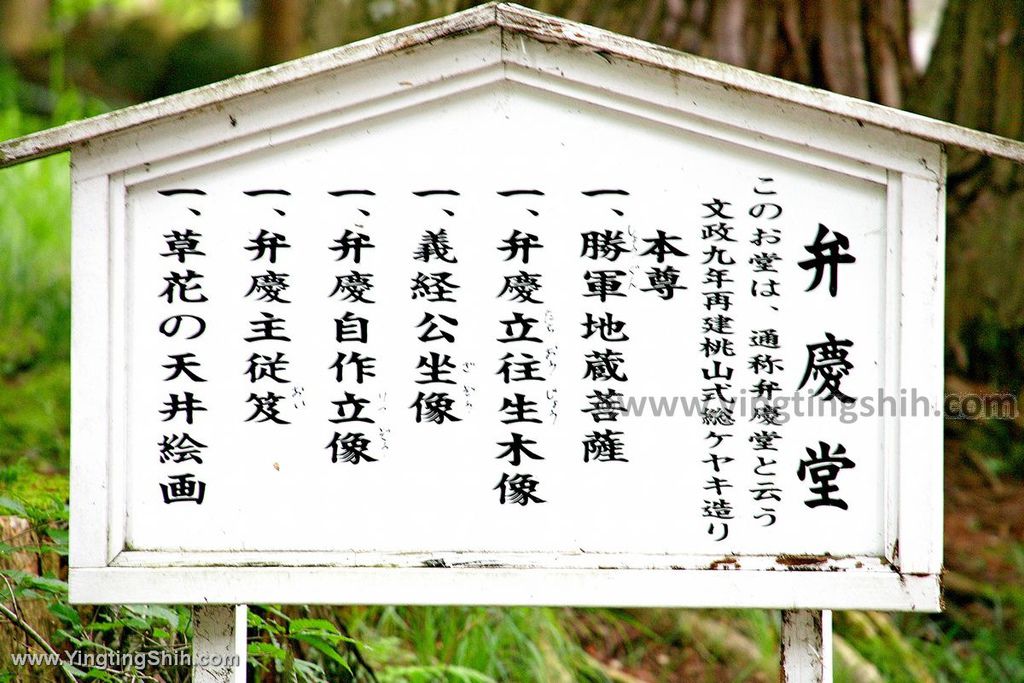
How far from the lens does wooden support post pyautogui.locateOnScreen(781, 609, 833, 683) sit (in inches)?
89.9

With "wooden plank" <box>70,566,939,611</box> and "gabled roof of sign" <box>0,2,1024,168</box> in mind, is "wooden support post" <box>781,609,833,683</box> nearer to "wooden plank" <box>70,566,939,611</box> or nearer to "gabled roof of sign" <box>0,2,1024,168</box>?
"wooden plank" <box>70,566,939,611</box>

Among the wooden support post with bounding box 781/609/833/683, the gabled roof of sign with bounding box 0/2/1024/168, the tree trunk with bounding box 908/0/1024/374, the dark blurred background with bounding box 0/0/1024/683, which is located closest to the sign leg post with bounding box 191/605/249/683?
the dark blurred background with bounding box 0/0/1024/683

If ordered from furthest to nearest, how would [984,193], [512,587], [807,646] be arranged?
[984,193] < [807,646] < [512,587]

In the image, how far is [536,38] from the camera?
2141 mm

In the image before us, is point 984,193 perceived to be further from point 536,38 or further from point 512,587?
point 512,587

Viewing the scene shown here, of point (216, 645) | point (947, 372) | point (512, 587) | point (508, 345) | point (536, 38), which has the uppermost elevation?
point (536, 38)

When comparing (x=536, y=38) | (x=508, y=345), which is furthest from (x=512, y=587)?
(x=536, y=38)

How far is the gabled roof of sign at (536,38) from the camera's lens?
2094 millimetres

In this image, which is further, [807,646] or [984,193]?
[984,193]

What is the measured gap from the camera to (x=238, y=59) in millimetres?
9992

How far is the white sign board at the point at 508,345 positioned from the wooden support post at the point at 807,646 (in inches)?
8.4

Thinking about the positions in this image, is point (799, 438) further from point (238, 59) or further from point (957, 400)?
point (238, 59)

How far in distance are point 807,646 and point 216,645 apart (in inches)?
56.3

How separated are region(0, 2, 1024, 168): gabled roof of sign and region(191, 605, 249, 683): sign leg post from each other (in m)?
1.14
